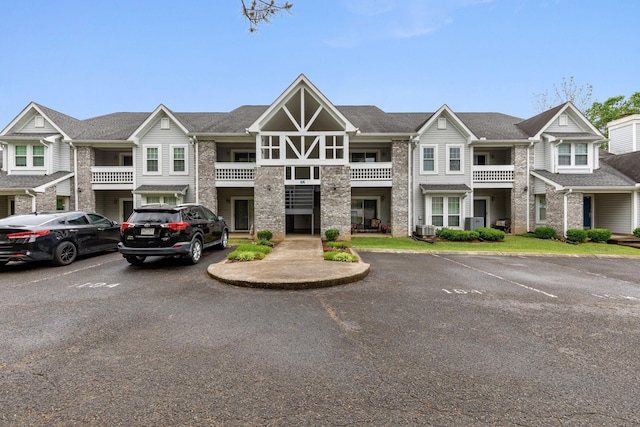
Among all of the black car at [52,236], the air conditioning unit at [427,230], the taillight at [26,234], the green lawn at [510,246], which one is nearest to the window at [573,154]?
the green lawn at [510,246]

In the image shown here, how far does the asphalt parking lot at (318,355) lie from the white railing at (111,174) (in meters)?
12.6

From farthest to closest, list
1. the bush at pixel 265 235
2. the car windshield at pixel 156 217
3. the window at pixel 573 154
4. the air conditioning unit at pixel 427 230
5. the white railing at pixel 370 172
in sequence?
the window at pixel 573 154 → the white railing at pixel 370 172 → the air conditioning unit at pixel 427 230 → the bush at pixel 265 235 → the car windshield at pixel 156 217

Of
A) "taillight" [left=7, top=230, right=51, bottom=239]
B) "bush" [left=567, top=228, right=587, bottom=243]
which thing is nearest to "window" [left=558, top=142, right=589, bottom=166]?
"bush" [left=567, top=228, right=587, bottom=243]

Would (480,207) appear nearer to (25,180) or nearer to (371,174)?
(371,174)

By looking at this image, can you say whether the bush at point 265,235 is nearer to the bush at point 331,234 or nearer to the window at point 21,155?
the bush at point 331,234

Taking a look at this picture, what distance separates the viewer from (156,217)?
27.1ft

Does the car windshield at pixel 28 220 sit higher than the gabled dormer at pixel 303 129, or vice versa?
the gabled dormer at pixel 303 129

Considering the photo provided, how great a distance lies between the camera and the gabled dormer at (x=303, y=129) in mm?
14812

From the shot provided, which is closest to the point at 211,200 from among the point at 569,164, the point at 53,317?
the point at 53,317

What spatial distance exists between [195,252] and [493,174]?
17689 millimetres

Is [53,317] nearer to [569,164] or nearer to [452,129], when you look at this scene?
[452,129]

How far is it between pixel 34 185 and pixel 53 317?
52.7 feet

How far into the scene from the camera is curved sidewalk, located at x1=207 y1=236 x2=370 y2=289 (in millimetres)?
6434

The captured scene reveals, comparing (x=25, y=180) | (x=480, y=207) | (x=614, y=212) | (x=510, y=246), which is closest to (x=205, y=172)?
(x=25, y=180)
